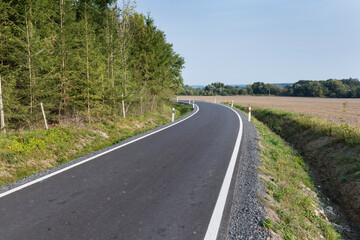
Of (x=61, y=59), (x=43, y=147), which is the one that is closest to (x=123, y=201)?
(x=43, y=147)

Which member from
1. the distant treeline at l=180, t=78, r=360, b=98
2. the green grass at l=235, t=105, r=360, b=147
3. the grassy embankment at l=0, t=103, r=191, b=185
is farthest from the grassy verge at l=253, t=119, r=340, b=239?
the distant treeline at l=180, t=78, r=360, b=98

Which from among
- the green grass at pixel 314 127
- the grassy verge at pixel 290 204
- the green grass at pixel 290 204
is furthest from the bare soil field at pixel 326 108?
the grassy verge at pixel 290 204

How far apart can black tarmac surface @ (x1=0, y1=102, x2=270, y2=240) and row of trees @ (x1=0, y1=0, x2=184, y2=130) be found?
650 centimetres

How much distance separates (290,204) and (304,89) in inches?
3975

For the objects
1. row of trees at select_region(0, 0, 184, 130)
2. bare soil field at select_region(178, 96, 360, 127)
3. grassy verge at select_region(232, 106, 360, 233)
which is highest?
row of trees at select_region(0, 0, 184, 130)

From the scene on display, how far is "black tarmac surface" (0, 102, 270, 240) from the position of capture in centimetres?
334

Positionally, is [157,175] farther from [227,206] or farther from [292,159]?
[292,159]

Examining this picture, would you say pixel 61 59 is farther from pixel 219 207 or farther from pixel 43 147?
pixel 219 207

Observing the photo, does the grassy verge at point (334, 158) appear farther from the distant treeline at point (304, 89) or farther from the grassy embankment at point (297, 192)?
the distant treeline at point (304, 89)

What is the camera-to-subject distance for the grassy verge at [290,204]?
402 cm

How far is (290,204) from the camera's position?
5.09 meters

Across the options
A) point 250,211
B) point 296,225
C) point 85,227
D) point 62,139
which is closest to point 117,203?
point 85,227

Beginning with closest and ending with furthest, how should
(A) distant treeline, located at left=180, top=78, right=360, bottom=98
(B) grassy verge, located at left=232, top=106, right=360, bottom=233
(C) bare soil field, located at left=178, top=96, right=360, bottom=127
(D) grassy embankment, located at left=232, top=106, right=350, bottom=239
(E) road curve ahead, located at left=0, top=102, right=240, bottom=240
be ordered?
(E) road curve ahead, located at left=0, top=102, right=240, bottom=240, (D) grassy embankment, located at left=232, top=106, right=350, bottom=239, (B) grassy verge, located at left=232, top=106, right=360, bottom=233, (C) bare soil field, located at left=178, top=96, right=360, bottom=127, (A) distant treeline, located at left=180, top=78, right=360, bottom=98

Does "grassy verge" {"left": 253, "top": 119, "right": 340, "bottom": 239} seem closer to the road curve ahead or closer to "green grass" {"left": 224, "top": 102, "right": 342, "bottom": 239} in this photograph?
"green grass" {"left": 224, "top": 102, "right": 342, "bottom": 239}
